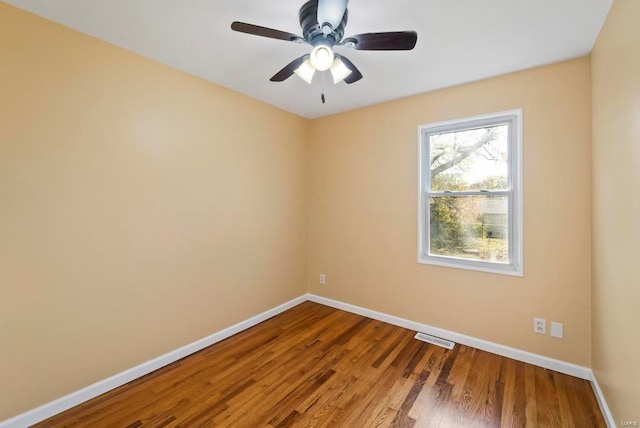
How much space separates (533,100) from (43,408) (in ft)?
13.8

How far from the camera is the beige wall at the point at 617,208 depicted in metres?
1.29

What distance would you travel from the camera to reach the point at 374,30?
1.80 metres

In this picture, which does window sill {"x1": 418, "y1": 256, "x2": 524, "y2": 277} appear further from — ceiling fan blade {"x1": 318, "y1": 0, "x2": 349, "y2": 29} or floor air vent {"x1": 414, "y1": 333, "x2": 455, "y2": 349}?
ceiling fan blade {"x1": 318, "y1": 0, "x2": 349, "y2": 29}

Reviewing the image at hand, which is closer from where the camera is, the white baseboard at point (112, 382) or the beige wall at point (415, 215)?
the white baseboard at point (112, 382)

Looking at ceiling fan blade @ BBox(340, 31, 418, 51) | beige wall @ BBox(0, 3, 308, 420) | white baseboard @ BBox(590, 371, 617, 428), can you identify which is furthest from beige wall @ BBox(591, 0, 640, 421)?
beige wall @ BBox(0, 3, 308, 420)

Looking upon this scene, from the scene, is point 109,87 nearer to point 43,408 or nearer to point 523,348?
point 43,408

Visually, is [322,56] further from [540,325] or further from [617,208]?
[540,325]

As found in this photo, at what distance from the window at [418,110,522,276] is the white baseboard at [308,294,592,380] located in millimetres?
683

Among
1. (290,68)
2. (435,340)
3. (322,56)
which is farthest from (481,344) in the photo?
(290,68)

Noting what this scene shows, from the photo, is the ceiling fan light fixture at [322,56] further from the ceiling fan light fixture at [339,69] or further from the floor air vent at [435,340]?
the floor air vent at [435,340]

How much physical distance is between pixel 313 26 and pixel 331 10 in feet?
0.90

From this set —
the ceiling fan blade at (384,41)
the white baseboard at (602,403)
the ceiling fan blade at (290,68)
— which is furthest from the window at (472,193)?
the ceiling fan blade at (290,68)

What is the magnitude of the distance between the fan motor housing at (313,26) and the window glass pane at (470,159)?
5.59 ft

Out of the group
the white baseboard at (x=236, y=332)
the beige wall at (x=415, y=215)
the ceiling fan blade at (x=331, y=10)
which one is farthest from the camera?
the beige wall at (x=415, y=215)
